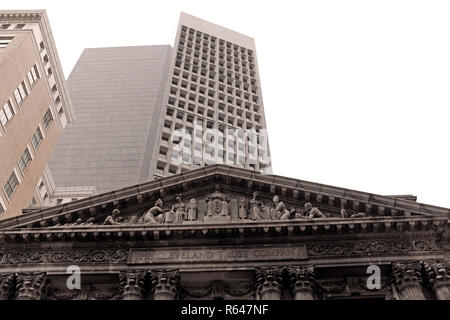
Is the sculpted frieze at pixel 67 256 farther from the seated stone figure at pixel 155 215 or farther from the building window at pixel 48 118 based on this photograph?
the building window at pixel 48 118

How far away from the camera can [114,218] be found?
2441cm

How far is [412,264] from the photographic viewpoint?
70.7 feet

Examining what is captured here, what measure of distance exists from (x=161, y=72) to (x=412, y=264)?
66.4 m

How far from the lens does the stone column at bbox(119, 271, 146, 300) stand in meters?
21.1

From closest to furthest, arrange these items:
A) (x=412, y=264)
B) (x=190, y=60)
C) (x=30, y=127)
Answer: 1. (x=412, y=264)
2. (x=30, y=127)
3. (x=190, y=60)

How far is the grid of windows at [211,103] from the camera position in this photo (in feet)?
202

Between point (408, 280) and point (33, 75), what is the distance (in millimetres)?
39938

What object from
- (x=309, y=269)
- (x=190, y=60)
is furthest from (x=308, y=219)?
(x=190, y=60)

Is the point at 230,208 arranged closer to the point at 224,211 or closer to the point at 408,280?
the point at 224,211

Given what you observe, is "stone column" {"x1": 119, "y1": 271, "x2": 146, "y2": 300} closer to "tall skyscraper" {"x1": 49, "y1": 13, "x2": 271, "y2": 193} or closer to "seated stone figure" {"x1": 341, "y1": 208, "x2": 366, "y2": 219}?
"seated stone figure" {"x1": 341, "y1": 208, "x2": 366, "y2": 219}

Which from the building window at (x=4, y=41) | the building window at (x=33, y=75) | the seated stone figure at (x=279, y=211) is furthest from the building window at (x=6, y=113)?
the seated stone figure at (x=279, y=211)

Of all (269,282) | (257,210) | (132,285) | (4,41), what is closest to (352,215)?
(257,210)

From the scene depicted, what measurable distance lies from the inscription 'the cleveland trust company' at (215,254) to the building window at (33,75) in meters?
29.6
